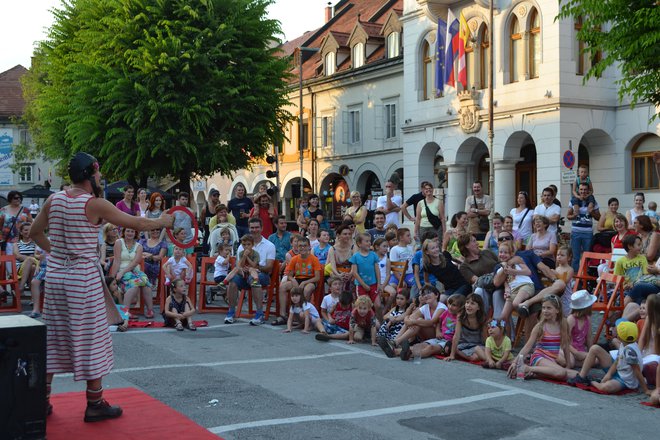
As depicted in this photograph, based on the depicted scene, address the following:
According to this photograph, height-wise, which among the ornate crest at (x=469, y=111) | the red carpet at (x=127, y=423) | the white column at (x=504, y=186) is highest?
the ornate crest at (x=469, y=111)

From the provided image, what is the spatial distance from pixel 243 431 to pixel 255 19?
26440 millimetres

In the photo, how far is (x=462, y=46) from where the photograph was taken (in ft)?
99.3

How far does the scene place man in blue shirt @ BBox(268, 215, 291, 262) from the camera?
15383 mm

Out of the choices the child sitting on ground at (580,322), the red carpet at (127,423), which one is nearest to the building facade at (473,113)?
the child sitting on ground at (580,322)

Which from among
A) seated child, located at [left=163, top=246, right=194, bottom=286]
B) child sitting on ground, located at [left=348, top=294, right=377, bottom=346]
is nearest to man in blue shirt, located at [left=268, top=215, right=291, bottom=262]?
seated child, located at [left=163, top=246, right=194, bottom=286]

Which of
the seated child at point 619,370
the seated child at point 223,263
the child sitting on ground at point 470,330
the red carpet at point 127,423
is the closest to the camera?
the red carpet at point 127,423

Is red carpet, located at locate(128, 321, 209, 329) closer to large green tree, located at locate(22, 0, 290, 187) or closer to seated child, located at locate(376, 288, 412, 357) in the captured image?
seated child, located at locate(376, 288, 412, 357)

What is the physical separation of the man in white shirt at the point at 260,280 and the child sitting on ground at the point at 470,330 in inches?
165

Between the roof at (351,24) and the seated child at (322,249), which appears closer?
the seated child at (322,249)

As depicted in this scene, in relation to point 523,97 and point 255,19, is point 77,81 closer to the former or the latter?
point 255,19

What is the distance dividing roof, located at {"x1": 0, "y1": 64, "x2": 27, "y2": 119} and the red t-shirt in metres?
67.0

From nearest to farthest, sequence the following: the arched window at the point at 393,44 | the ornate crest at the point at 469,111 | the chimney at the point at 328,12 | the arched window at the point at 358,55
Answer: the ornate crest at the point at 469,111 < the arched window at the point at 393,44 < the arched window at the point at 358,55 < the chimney at the point at 328,12

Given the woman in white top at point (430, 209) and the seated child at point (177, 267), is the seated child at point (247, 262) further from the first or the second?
the woman in white top at point (430, 209)

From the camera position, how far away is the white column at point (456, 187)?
3231 centimetres
